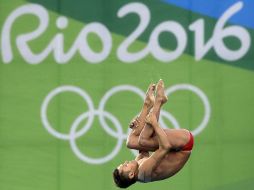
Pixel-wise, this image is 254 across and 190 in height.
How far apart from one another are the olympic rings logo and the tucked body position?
10.8ft

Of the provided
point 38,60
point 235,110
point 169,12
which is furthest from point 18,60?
point 235,110

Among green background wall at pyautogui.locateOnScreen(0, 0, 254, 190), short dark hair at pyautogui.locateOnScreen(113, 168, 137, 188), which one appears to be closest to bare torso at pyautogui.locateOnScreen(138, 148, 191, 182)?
short dark hair at pyautogui.locateOnScreen(113, 168, 137, 188)

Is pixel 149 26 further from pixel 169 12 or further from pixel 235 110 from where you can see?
pixel 235 110

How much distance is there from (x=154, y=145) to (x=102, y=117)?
372 cm

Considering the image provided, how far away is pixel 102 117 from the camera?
1559 cm

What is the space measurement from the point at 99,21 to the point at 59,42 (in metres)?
0.78

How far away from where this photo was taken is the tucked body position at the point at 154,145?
11727 millimetres

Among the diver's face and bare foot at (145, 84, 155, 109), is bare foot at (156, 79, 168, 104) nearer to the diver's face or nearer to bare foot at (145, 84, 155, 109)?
bare foot at (145, 84, 155, 109)

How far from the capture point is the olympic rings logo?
1554 centimetres

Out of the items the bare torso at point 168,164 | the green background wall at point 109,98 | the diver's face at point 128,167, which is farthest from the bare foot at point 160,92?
the green background wall at point 109,98

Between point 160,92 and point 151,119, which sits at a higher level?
point 160,92

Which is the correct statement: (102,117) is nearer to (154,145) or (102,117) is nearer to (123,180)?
(154,145)

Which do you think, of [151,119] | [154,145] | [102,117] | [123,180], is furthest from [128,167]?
[102,117]

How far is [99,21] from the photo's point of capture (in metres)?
15.6
